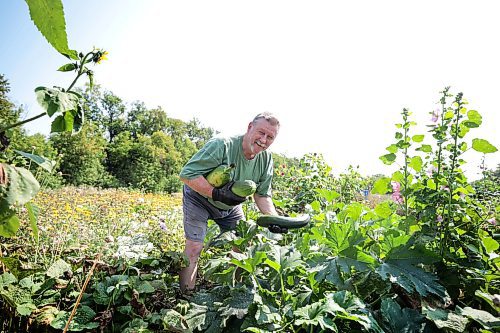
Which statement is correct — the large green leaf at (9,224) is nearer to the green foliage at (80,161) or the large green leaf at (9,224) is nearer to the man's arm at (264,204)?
the man's arm at (264,204)

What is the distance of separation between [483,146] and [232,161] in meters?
1.72

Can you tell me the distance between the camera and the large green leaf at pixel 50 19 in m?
0.49

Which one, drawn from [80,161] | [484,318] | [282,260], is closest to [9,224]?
[282,260]

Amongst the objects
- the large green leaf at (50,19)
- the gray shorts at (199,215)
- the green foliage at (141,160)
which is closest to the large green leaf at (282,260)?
the large green leaf at (50,19)

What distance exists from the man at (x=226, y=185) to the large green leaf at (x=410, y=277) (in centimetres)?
115

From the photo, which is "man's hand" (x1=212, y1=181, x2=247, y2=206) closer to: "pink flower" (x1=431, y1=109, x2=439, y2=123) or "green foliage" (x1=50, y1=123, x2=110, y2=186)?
"pink flower" (x1=431, y1=109, x2=439, y2=123)

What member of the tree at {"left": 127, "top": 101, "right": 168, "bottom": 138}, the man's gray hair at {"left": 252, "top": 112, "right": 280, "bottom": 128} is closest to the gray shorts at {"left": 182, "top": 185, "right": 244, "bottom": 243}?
the man's gray hair at {"left": 252, "top": 112, "right": 280, "bottom": 128}

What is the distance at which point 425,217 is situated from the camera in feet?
5.28

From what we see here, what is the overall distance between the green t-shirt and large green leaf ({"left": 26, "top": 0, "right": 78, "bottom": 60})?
6.41 ft

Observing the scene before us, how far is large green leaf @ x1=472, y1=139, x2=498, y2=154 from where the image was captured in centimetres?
150

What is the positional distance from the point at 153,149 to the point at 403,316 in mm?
25211

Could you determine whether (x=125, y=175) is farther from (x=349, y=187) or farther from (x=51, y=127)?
(x=51, y=127)

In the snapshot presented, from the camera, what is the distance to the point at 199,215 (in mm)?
2727

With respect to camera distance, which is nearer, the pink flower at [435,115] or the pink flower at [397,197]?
the pink flower at [435,115]
